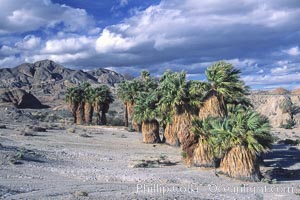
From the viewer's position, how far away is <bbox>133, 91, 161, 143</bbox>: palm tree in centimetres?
4294

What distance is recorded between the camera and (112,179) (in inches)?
899

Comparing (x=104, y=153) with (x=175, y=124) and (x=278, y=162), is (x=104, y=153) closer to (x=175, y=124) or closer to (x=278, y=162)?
(x=175, y=124)

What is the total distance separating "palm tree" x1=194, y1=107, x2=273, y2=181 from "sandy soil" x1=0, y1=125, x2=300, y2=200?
0.85 m

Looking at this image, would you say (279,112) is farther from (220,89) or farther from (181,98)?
(220,89)

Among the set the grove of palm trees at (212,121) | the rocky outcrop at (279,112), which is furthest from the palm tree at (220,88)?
the rocky outcrop at (279,112)

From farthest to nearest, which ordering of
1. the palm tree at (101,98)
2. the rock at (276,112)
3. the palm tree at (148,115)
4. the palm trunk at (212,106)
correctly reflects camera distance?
the rock at (276,112) → the palm tree at (101,98) → the palm tree at (148,115) → the palm trunk at (212,106)

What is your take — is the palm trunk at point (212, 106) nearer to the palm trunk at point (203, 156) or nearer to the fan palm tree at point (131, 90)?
the palm trunk at point (203, 156)

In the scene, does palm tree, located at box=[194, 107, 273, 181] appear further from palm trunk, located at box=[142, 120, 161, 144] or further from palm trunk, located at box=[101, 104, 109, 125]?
palm trunk, located at box=[101, 104, 109, 125]

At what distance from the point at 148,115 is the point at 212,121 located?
16.8 meters

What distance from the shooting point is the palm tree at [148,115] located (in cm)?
4294

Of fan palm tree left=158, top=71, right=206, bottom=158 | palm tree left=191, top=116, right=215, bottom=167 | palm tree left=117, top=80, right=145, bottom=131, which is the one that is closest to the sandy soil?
palm tree left=191, top=116, right=215, bottom=167

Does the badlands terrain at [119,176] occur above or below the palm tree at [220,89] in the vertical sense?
below

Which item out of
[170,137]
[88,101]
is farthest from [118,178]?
[88,101]

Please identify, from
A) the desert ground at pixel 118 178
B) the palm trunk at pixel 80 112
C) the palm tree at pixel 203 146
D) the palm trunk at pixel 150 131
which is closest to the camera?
the desert ground at pixel 118 178
